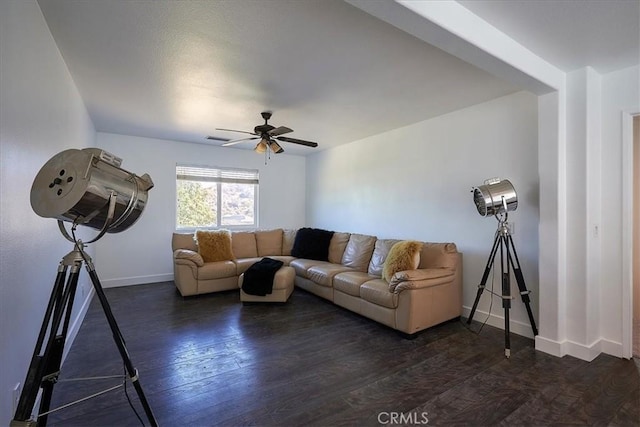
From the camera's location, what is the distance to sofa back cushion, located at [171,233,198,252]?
475 cm

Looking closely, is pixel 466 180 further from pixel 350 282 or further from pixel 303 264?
pixel 303 264

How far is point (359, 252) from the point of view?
435cm

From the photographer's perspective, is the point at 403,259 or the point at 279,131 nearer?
the point at 403,259

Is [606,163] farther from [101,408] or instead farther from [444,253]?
[101,408]

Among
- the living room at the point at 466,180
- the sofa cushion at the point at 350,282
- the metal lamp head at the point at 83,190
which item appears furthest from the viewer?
the sofa cushion at the point at 350,282

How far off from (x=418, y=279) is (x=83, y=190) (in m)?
2.68

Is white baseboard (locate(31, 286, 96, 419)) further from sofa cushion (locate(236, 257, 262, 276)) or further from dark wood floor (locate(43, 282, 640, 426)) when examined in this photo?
sofa cushion (locate(236, 257, 262, 276))

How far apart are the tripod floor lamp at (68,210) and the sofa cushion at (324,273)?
8.86 feet

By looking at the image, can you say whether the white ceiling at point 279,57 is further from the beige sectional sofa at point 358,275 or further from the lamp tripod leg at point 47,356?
the beige sectional sofa at point 358,275

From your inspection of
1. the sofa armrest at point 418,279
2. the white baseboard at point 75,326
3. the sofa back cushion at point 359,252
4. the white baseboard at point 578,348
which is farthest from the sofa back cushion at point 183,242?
the white baseboard at point 578,348

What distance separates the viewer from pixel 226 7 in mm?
1818

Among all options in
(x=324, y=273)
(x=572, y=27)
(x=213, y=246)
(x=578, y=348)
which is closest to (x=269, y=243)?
(x=213, y=246)

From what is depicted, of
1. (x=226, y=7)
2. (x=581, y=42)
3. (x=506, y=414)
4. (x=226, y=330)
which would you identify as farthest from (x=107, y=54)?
(x=506, y=414)

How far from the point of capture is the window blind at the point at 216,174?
542 centimetres
